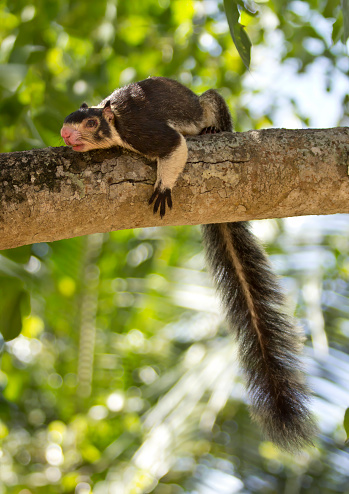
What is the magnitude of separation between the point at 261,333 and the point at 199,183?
114 cm

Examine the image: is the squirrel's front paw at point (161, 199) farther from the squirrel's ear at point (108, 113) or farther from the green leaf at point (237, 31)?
the squirrel's ear at point (108, 113)

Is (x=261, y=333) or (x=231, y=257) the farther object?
(x=231, y=257)

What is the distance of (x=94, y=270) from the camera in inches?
165

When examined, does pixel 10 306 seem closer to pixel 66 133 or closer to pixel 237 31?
pixel 66 133

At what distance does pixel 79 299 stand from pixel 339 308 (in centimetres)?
209

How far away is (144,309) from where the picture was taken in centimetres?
425

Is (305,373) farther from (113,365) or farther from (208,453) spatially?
(113,365)

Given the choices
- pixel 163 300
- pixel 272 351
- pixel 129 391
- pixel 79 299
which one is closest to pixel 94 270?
pixel 79 299

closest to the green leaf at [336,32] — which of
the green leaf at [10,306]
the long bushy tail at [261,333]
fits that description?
the long bushy tail at [261,333]

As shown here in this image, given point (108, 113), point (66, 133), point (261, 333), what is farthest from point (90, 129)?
point (261, 333)

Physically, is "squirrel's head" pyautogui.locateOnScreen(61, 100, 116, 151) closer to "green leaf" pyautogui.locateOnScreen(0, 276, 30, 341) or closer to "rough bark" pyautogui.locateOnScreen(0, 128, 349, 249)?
"rough bark" pyautogui.locateOnScreen(0, 128, 349, 249)

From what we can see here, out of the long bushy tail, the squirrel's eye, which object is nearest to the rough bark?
the squirrel's eye

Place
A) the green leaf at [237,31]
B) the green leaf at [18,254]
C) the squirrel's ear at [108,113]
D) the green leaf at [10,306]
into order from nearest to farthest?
the green leaf at [237,31] → the green leaf at [10,306] → the green leaf at [18,254] → the squirrel's ear at [108,113]

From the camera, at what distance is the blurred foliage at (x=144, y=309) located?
3.08 m
